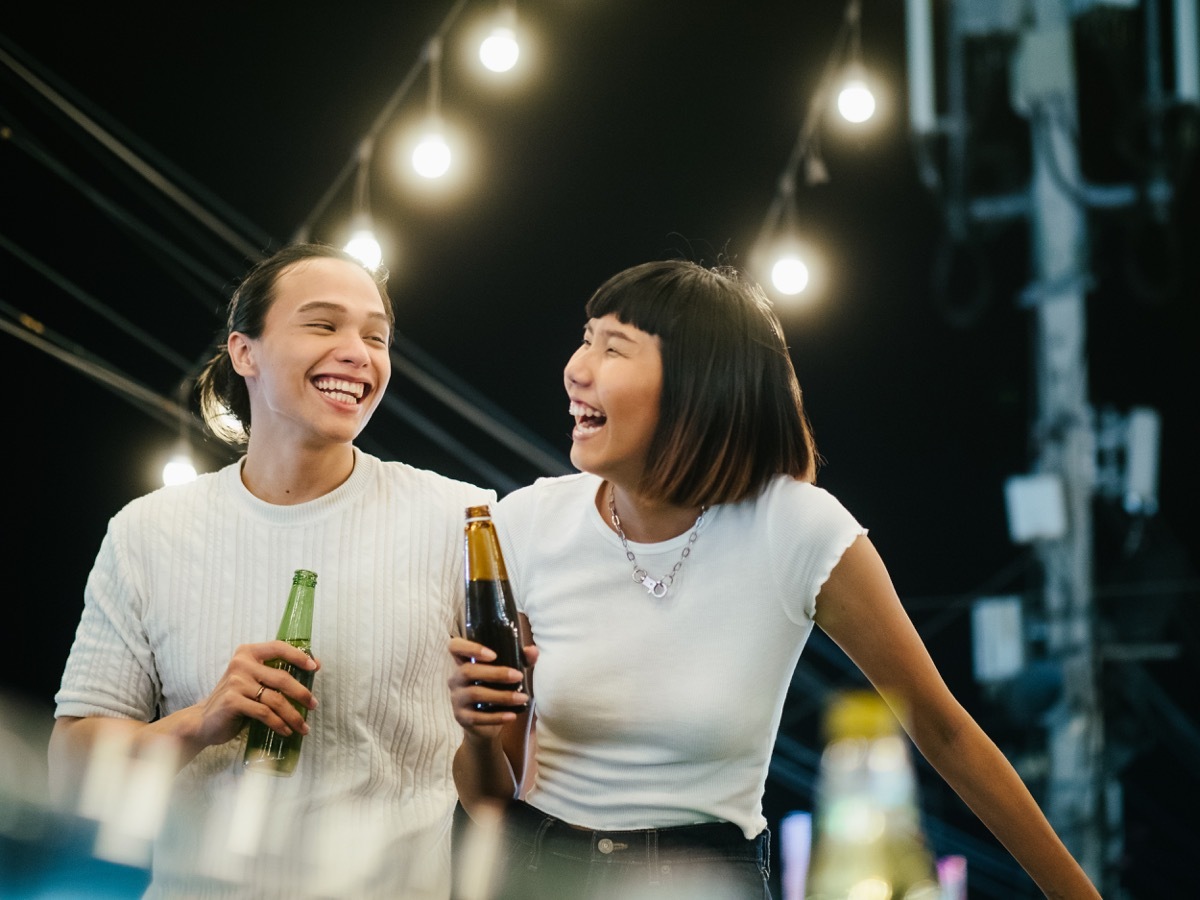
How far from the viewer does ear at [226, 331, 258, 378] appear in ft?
6.47

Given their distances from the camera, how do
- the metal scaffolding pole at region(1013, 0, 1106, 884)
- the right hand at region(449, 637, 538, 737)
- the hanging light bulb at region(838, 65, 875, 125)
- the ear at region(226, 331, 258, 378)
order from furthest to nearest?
the metal scaffolding pole at region(1013, 0, 1106, 884) < the hanging light bulb at region(838, 65, 875, 125) < the ear at region(226, 331, 258, 378) < the right hand at region(449, 637, 538, 737)

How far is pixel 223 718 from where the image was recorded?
5.03 feet

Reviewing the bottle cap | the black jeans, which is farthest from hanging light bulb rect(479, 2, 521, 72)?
the bottle cap

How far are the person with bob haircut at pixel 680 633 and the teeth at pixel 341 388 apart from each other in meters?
0.37

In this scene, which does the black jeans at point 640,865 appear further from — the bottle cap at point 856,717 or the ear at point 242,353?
the bottle cap at point 856,717

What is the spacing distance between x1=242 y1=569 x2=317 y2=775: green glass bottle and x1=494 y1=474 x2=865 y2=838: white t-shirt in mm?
367

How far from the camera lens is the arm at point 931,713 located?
1.51 m

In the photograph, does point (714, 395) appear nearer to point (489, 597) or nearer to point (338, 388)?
point (489, 597)

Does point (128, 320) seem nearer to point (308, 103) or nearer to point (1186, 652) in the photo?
point (308, 103)

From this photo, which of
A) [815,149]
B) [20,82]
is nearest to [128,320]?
[20,82]

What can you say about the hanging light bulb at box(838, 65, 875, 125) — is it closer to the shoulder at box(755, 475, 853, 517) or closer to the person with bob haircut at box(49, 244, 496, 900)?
the person with bob haircut at box(49, 244, 496, 900)

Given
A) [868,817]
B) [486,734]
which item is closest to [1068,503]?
[868,817]

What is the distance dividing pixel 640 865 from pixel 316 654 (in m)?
0.66

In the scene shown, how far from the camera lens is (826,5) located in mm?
6523
